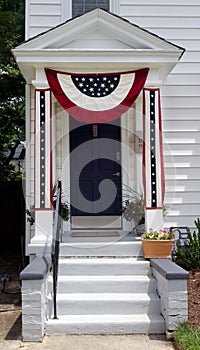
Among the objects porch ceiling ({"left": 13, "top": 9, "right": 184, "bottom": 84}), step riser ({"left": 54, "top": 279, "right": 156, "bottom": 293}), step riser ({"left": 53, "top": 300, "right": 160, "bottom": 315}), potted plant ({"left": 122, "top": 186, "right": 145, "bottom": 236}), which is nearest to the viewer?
step riser ({"left": 53, "top": 300, "right": 160, "bottom": 315})

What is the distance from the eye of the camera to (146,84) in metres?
5.82

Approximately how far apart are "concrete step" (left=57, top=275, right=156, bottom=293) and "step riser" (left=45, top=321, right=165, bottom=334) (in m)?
0.57

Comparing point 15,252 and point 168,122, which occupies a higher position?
point 168,122

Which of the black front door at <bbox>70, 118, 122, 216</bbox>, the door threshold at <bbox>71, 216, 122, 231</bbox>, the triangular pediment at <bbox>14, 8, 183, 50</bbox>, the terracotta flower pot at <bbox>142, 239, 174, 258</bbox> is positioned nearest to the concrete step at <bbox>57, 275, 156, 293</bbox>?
the terracotta flower pot at <bbox>142, 239, 174, 258</bbox>

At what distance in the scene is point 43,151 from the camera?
221 inches

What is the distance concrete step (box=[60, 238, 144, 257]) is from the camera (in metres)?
5.52

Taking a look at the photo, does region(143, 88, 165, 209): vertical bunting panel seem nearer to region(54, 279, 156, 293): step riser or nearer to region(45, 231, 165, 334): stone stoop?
region(45, 231, 165, 334): stone stoop

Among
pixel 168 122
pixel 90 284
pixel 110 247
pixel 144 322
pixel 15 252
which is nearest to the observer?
pixel 144 322

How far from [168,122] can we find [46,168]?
8.50ft

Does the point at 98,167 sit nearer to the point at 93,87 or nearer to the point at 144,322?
the point at 93,87

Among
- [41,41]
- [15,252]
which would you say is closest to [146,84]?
[41,41]

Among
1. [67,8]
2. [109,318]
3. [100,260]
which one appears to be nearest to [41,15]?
[67,8]

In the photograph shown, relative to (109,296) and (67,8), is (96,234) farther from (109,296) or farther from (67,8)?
(67,8)

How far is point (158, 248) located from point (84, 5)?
4824 millimetres
